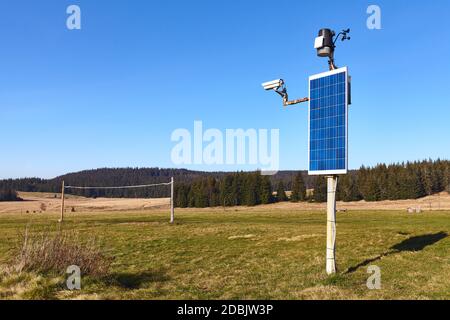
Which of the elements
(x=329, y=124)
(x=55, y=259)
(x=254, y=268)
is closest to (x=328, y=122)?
(x=329, y=124)

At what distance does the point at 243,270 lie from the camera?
1375 cm

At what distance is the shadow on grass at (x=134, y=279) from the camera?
11367 mm

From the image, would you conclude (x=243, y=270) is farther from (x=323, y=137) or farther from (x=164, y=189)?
(x=164, y=189)

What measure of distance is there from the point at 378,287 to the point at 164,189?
178999mm

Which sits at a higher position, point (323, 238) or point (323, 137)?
point (323, 137)

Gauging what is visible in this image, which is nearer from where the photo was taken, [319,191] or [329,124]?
[329,124]

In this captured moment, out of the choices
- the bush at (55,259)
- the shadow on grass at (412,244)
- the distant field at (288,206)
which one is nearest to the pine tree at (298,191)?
the distant field at (288,206)

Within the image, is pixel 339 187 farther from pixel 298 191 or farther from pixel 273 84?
pixel 273 84

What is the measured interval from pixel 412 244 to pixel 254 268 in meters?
8.90

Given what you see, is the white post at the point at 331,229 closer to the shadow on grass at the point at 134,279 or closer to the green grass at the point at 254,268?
the green grass at the point at 254,268

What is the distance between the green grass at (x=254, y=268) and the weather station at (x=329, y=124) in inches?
82.1

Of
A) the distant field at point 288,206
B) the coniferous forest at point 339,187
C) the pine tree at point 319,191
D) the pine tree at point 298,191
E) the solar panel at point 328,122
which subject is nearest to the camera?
the solar panel at point 328,122

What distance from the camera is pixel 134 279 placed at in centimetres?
1267
